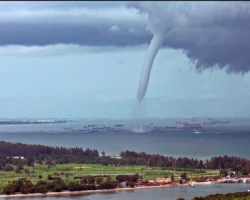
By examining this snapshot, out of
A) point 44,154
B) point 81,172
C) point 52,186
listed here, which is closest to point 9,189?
point 52,186

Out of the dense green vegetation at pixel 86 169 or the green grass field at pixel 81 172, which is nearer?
the dense green vegetation at pixel 86 169

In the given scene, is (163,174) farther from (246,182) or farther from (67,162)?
(67,162)

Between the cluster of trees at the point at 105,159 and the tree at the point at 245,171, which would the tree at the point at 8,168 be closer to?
the cluster of trees at the point at 105,159

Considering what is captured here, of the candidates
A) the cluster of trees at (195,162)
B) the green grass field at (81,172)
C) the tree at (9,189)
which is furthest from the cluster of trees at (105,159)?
the tree at (9,189)

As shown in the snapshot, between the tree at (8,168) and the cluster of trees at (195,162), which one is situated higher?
the cluster of trees at (195,162)

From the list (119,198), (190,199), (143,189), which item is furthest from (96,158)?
Answer: (190,199)

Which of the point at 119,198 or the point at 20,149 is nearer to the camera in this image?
the point at 119,198

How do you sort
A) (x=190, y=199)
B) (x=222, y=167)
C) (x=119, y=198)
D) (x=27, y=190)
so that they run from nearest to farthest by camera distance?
1. (x=190, y=199)
2. (x=119, y=198)
3. (x=27, y=190)
4. (x=222, y=167)

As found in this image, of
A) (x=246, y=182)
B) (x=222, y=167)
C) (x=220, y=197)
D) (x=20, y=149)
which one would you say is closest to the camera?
(x=220, y=197)
